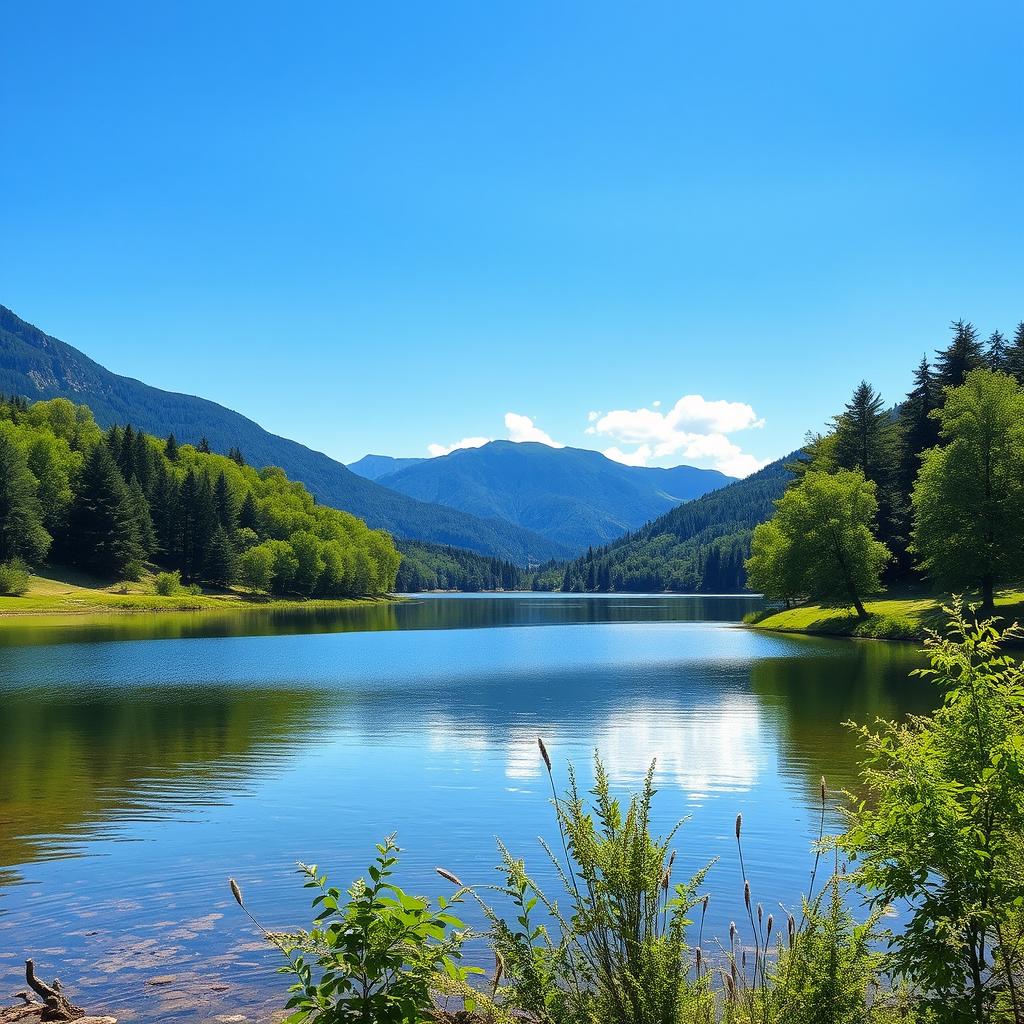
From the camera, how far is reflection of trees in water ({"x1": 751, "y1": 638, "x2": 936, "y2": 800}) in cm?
2641

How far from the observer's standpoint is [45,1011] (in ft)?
31.1

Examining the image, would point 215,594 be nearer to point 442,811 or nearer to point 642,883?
point 442,811

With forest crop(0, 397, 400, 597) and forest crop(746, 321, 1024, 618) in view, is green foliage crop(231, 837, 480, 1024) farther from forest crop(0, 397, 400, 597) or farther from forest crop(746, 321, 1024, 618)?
forest crop(0, 397, 400, 597)

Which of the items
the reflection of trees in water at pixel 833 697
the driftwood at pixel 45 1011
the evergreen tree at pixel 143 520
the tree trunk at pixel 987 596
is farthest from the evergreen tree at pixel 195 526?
the driftwood at pixel 45 1011

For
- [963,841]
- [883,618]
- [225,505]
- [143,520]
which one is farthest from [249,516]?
[963,841]

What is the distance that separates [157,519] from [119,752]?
130579 millimetres

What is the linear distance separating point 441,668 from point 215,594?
97.8m

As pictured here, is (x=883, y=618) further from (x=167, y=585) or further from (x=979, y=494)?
(x=167, y=585)

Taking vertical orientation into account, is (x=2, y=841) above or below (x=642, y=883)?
below

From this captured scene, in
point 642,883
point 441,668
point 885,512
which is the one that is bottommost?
point 441,668

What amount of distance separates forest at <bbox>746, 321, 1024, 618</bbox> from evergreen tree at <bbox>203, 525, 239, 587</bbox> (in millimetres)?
85584

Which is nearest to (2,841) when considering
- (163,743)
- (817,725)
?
(163,743)

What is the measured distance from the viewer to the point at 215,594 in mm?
143875

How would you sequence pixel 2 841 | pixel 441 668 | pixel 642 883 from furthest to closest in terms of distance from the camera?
pixel 441 668 → pixel 2 841 → pixel 642 883
